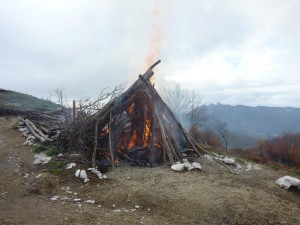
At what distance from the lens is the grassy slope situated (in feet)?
71.3

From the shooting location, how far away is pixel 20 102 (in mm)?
24094

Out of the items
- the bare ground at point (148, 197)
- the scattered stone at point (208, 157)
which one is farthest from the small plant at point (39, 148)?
the scattered stone at point (208, 157)

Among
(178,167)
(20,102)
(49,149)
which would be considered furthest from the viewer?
(20,102)

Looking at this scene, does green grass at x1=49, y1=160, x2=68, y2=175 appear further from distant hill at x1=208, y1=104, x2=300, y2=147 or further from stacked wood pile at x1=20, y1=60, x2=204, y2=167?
distant hill at x1=208, y1=104, x2=300, y2=147

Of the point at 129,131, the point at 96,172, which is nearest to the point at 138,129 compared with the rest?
the point at 129,131

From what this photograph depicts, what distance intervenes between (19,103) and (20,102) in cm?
63

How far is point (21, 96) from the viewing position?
26531mm

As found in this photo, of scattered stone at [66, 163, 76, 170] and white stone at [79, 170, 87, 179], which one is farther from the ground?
scattered stone at [66, 163, 76, 170]

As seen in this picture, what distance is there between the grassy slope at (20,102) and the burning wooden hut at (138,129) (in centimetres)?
1283

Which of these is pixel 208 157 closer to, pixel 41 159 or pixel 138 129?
pixel 138 129

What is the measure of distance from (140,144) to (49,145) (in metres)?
3.56

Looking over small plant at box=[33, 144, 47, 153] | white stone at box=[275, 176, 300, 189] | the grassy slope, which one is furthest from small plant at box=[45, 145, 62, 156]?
the grassy slope

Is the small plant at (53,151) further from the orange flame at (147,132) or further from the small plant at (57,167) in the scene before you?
the orange flame at (147,132)

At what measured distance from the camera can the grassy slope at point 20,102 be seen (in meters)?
21.7
